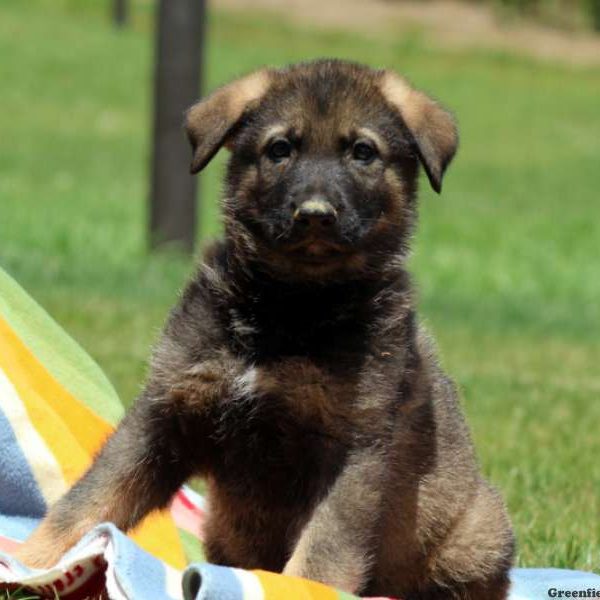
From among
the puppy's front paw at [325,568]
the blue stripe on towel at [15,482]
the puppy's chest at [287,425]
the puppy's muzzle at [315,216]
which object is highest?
the puppy's muzzle at [315,216]

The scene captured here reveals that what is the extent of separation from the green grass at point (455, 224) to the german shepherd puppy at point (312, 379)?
490mm

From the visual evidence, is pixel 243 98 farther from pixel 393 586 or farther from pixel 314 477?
pixel 393 586

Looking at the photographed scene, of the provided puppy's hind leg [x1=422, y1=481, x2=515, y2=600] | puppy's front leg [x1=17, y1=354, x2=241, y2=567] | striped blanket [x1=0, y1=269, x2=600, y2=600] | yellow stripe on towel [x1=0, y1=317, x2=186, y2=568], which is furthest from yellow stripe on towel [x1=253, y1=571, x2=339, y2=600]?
yellow stripe on towel [x1=0, y1=317, x2=186, y2=568]

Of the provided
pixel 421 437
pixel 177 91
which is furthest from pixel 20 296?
pixel 177 91

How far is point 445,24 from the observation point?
41.4 meters

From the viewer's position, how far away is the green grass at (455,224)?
272 inches

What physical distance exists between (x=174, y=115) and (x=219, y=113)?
7.67 m

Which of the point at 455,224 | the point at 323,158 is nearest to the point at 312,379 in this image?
the point at 323,158

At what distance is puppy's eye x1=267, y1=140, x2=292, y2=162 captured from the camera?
376 cm

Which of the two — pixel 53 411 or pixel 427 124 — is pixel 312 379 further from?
pixel 53 411

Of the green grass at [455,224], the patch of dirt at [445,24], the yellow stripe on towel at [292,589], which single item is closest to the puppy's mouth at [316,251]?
the green grass at [455,224]

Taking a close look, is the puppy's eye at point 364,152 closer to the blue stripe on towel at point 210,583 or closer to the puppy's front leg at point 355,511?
the puppy's front leg at point 355,511

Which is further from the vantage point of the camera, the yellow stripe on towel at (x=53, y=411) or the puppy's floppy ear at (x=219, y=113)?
the yellow stripe on towel at (x=53, y=411)

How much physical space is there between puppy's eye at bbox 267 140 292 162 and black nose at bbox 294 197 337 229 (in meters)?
0.24
